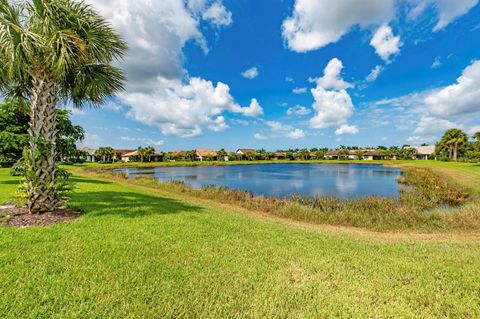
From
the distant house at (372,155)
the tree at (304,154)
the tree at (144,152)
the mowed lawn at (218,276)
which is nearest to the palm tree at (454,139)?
the distant house at (372,155)

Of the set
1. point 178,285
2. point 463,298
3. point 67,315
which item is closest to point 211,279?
point 178,285

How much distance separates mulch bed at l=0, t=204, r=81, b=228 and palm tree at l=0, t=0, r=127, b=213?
275 mm

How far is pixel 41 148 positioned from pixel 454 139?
78.8m

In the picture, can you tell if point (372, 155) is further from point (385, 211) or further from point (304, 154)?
point (385, 211)

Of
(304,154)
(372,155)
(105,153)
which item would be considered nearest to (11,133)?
(105,153)

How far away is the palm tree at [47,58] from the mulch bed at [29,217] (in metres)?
0.28

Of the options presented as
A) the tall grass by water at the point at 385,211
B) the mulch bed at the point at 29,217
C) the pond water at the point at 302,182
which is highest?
the mulch bed at the point at 29,217

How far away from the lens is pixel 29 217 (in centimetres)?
648

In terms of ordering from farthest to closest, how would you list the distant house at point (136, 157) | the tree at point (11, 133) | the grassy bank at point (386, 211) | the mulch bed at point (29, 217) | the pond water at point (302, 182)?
the distant house at point (136, 157) < the pond water at point (302, 182) < the tree at point (11, 133) < the grassy bank at point (386, 211) < the mulch bed at point (29, 217)

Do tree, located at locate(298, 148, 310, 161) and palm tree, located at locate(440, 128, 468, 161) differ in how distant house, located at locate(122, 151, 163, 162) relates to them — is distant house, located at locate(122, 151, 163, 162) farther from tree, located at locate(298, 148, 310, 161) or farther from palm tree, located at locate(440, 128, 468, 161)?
palm tree, located at locate(440, 128, 468, 161)

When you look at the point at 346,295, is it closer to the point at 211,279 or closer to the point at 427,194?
the point at 211,279

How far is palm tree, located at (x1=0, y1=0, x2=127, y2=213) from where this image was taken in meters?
6.14

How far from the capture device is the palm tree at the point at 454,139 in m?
58.1

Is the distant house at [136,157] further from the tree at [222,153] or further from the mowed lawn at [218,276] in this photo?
the mowed lawn at [218,276]
